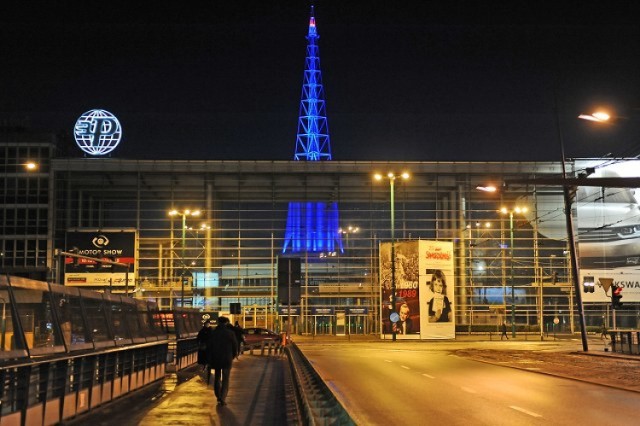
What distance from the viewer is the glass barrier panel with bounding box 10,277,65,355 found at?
12023 millimetres

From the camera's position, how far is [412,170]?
72.2m

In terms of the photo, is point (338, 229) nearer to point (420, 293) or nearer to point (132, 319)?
point (420, 293)

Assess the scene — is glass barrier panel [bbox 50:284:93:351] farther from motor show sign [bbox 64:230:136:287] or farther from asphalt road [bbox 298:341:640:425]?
motor show sign [bbox 64:230:136:287]

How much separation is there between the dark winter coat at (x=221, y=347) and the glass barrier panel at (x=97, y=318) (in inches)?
84.7

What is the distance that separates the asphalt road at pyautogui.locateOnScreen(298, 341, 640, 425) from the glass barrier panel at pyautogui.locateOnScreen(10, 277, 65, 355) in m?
4.99

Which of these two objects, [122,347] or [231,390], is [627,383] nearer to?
[231,390]

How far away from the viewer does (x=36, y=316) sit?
12.7 meters

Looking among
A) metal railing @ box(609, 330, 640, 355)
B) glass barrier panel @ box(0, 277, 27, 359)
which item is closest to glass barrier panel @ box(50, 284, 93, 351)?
glass barrier panel @ box(0, 277, 27, 359)

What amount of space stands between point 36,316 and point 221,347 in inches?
219

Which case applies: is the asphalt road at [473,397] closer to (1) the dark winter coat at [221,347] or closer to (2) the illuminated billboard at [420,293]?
(1) the dark winter coat at [221,347]

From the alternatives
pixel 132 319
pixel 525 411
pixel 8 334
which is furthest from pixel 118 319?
pixel 525 411

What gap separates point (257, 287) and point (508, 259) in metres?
22.9

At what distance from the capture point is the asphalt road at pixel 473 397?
14.9m

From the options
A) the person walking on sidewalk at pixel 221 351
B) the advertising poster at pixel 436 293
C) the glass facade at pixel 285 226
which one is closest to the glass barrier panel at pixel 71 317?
the person walking on sidewalk at pixel 221 351
